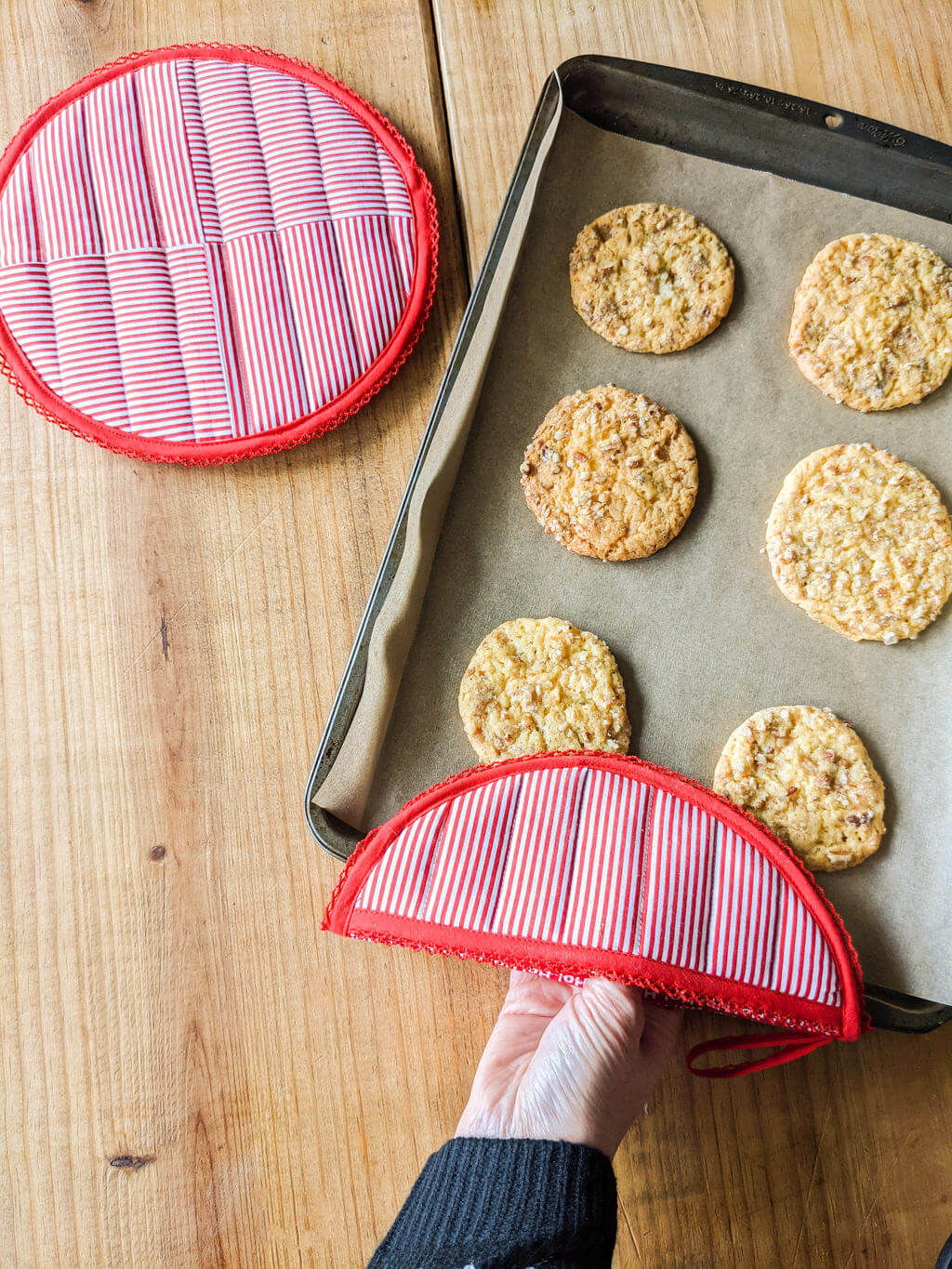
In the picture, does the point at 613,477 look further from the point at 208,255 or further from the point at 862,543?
the point at 208,255

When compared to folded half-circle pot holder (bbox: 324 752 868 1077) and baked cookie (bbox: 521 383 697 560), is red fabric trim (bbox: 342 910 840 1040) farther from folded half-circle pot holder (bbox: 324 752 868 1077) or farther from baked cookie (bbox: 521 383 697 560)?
baked cookie (bbox: 521 383 697 560)

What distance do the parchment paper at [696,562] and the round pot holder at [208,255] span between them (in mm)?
175

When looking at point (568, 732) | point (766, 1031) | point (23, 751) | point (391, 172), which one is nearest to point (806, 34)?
point (391, 172)

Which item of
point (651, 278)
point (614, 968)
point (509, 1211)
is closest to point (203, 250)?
point (651, 278)

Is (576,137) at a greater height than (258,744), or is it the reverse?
(576,137)

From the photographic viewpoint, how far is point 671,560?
107cm

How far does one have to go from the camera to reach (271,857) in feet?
3.46

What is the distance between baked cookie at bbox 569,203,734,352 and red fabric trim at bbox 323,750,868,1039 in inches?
21.3

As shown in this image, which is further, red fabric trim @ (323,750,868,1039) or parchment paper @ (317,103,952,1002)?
parchment paper @ (317,103,952,1002)

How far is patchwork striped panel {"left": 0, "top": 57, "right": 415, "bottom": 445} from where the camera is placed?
1.07 meters

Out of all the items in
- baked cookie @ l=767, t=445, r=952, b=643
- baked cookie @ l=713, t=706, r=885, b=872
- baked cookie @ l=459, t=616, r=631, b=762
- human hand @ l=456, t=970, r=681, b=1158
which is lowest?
human hand @ l=456, t=970, r=681, b=1158

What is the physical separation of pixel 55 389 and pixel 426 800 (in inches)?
27.5

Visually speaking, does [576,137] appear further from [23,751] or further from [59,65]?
[23,751]

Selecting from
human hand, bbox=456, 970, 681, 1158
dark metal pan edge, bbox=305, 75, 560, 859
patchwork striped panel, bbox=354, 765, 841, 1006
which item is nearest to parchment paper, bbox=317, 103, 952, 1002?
dark metal pan edge, bbox=305, 75, 560, 859
